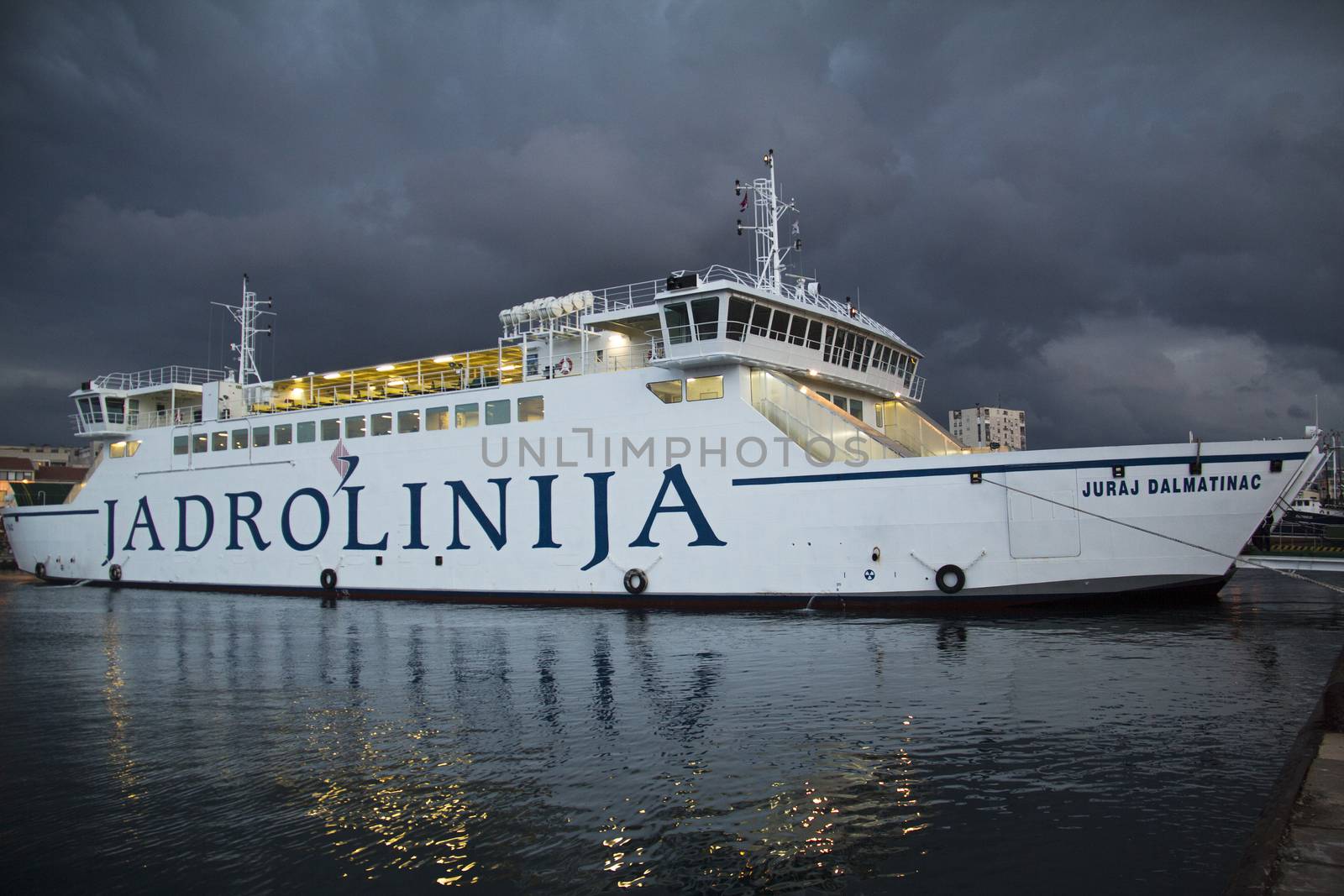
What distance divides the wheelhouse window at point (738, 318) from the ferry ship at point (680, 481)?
0.24ft

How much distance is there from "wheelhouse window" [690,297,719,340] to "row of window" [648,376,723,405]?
1.18 m

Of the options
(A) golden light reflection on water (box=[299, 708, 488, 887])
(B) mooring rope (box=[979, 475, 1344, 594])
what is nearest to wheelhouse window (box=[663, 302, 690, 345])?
(B) mooring rope (box=[979, 475, 1344, 594])

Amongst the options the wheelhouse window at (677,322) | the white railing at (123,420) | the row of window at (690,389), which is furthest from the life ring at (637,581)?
the white railing at (123,420)

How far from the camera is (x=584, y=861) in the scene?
6.50m

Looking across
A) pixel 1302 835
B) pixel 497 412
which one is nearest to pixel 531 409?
pixel 497 412

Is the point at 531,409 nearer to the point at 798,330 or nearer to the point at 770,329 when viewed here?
the point at 770,329

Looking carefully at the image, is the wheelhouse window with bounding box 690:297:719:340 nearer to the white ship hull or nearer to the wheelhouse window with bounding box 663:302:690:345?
the wheelhouse window with bounding box 663:302:690:345

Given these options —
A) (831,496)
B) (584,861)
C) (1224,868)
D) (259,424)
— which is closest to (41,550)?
(259,424)

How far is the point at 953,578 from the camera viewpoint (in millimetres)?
19516

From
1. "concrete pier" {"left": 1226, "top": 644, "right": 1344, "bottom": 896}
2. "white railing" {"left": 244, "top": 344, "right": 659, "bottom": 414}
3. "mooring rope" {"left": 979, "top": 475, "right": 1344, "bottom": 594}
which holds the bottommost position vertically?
"concrete pier" {"left": 1226, "top": 644, "right": 1344, "bottom": 896}

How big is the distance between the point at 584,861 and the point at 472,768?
276 centimetres

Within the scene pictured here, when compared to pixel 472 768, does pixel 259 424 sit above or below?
above

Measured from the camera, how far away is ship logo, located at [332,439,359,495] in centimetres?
2936

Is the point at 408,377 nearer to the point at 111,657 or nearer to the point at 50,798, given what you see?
the point at 111,657
